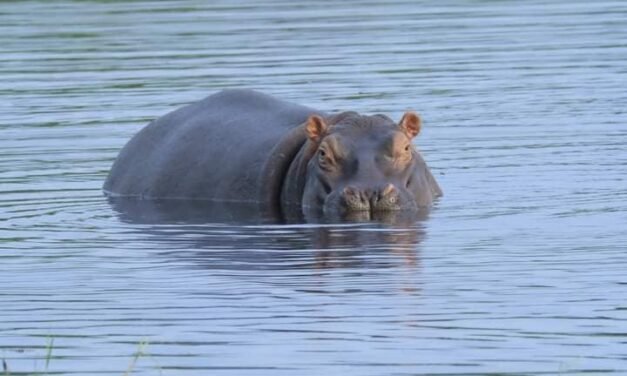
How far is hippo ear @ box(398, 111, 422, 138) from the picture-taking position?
13086 mm

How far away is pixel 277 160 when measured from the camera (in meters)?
13.6

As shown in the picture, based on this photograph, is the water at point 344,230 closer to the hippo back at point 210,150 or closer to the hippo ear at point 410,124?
the hippo back at point 210,150

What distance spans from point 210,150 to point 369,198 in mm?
1896

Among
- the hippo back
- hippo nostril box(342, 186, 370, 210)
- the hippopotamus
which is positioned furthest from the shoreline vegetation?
the hippo back

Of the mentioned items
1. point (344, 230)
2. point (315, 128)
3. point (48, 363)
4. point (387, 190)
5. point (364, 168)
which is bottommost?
point (344, 230)

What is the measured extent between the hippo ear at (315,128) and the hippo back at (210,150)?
42cm

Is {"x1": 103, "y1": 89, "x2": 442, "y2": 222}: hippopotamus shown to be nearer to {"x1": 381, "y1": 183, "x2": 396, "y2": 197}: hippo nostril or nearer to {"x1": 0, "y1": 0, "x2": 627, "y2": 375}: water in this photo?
{"x1": 381, "y1": 183, "x2": 396, "y2": 197}: hippo nostril

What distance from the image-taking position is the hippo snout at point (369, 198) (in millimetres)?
12594

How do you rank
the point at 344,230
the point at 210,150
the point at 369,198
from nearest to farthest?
the point at 344,230, the point at 369,198, the point at 210,150

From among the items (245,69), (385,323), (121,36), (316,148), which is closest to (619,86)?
(245,69)

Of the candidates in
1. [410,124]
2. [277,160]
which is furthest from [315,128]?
[410,124]

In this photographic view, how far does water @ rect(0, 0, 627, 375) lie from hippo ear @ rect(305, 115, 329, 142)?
34.4 inches

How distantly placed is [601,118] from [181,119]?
3.77m

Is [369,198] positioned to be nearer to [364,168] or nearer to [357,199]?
[357,199]
